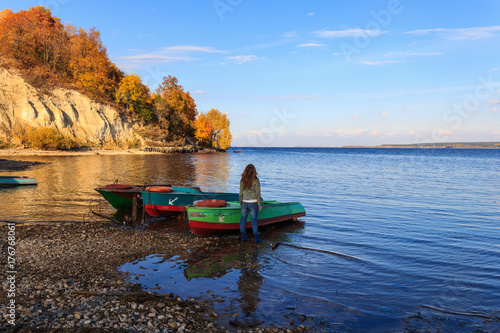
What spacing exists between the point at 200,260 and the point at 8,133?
6164 cm

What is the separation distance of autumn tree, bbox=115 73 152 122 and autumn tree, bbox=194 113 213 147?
20264 millimetres

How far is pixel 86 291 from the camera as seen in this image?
6.68m

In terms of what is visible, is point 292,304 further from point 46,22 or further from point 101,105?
point 46,22

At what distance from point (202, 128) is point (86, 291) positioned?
9563 cm

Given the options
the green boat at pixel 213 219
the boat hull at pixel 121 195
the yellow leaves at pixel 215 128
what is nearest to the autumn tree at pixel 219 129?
the yellow leaves at pixel 215 128

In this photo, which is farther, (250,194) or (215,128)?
(215,128)

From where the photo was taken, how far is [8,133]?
2194 inches

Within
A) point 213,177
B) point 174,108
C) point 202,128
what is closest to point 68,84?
point 174,108

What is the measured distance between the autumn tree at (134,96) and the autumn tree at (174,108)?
17.7ft

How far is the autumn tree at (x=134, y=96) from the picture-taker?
76125mm

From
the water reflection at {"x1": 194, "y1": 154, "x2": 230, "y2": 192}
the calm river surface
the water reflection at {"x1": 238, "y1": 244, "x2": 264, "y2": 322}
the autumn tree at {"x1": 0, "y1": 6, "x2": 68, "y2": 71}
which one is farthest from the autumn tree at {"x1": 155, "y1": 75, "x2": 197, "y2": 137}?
the water reflection at {"x1": 238, "y1": 244, "x2": 264, "y2": 322}

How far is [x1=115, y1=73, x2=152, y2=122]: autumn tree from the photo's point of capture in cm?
7612

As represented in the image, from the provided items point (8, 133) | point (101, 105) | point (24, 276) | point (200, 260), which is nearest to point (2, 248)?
point (24, 276)

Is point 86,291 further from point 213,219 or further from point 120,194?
point 120,194
